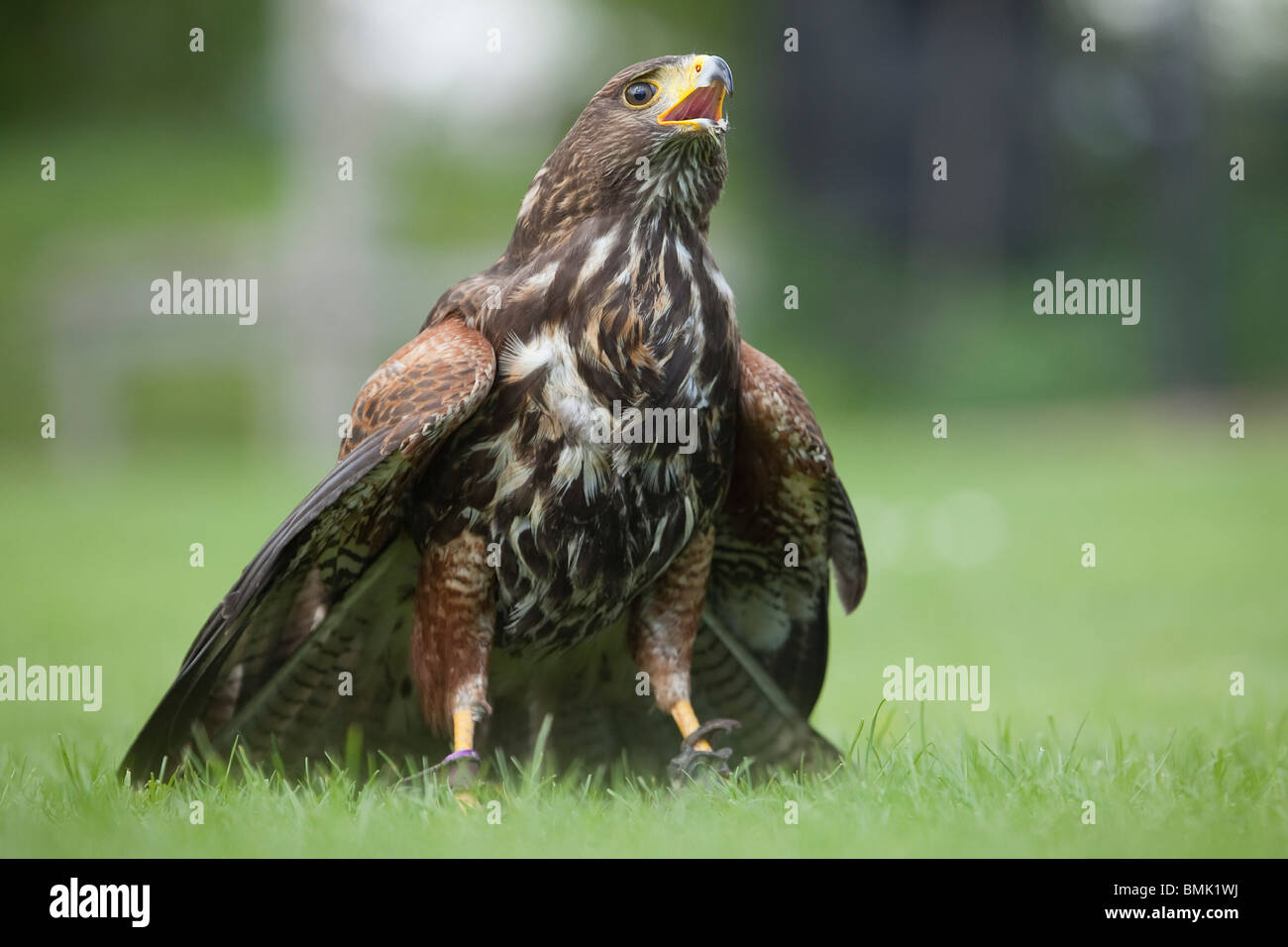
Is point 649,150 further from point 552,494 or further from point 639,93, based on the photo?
point 552,494

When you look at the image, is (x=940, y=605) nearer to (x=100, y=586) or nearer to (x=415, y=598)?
(x=415, y=598)

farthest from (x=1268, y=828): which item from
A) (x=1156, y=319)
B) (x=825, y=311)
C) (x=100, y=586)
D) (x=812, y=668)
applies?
(x=825, y=311)

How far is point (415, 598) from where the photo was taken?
419 cm

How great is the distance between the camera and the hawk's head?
12.9 feet

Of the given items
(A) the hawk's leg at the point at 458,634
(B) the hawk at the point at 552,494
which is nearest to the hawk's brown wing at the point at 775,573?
(B) the hawk at the point at 552,494

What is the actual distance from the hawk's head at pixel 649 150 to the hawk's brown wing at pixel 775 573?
1.93 ft

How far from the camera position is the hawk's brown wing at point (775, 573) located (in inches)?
164

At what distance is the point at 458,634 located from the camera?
404cm

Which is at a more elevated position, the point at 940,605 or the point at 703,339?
the point at 703,339

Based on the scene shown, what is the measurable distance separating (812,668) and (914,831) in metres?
1.16
